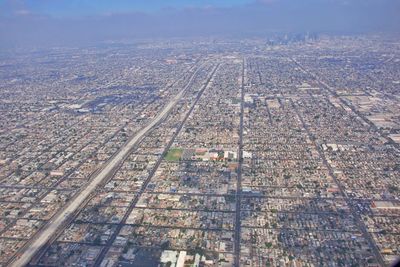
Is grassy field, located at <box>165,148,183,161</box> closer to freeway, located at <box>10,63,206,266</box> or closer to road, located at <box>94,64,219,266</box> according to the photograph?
road, located at <box>94,64,219,266</box>

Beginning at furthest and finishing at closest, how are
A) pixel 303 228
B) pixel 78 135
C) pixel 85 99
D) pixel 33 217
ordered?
pixel 85 99, pixel 78 135, pixel 33 217, pixel 303 228

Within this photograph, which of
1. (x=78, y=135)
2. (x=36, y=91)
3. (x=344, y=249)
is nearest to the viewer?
(x=344, y=249)

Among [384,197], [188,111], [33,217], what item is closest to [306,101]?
[188,111]

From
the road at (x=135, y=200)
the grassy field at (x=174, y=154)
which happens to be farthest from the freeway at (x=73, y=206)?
the grassy field at (x=174, y=154)

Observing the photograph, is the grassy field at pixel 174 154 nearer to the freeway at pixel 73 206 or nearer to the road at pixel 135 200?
the road at pixel 135 200

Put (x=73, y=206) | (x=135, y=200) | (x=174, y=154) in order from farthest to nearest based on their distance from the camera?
(x=174, y=154), (x=135, y=200), (x=73, y=206)

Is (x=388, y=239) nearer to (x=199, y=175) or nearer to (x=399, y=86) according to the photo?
(x=199, y=175)

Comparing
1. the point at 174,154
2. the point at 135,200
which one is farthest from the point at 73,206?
the point at 174,154

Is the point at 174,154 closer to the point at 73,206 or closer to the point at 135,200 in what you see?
the point at 135,200
